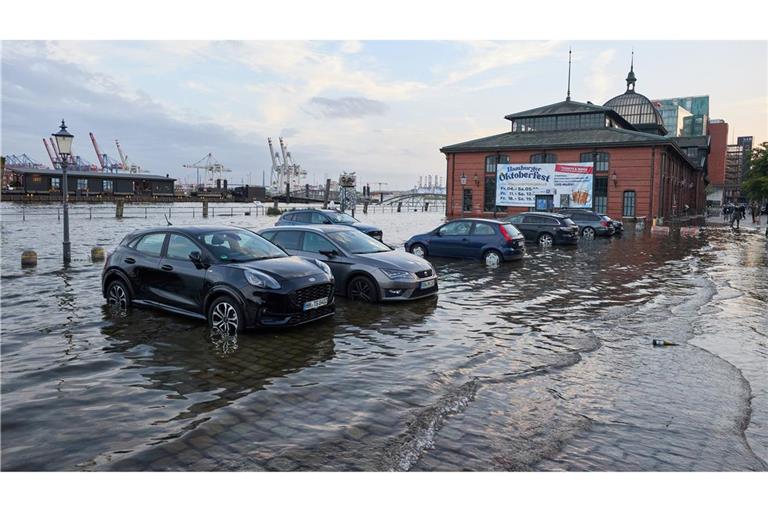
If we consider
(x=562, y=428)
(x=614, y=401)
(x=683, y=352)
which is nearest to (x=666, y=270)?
(x=683, y=352)

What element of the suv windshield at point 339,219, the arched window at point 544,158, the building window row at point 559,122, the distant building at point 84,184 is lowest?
the suv windshield at point 339,219

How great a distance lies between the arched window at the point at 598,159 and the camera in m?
43.2

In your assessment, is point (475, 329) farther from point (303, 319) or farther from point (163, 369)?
point (163, 369)

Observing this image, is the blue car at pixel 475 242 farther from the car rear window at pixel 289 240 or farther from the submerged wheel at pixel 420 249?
the car rear window at pixel 289 240

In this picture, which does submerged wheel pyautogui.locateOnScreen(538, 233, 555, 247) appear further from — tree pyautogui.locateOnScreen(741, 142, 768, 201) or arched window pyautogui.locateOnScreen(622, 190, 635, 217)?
tree pyautogui.locateOnScreen(741, 142, 768, 201)

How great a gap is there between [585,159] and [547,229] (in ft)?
76.8

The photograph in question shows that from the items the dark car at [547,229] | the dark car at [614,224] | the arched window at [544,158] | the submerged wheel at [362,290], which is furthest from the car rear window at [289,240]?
the arched window at [544,158]

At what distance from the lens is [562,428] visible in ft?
16.2

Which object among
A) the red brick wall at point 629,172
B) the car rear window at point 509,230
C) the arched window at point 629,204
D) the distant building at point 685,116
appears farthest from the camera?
the distant building at point 685,116

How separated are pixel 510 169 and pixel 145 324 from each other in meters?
41.7

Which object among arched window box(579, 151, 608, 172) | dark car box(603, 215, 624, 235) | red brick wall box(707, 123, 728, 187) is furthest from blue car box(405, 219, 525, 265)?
red brick wall box(707, 123, 728, 187)

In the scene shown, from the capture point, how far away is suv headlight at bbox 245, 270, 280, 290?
777 cm

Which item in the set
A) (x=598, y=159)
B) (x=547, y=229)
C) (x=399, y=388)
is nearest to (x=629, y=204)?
(x=598, y=159)

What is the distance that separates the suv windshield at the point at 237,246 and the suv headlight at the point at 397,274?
6.83ft
